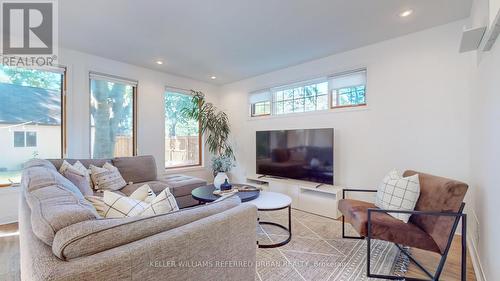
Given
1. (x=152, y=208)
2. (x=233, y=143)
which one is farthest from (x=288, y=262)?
(x=233, y=143)

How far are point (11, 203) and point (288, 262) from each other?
3.80 meters

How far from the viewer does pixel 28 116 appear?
3.23 meters

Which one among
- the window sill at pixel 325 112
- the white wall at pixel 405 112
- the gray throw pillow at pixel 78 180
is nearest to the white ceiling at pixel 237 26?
the white wall at pixel 405 112

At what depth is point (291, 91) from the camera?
13.7 feet

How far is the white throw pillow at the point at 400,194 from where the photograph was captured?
2.03 m

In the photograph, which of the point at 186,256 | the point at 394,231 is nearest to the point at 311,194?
the point at 394,231

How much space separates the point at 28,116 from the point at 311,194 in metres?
4.41

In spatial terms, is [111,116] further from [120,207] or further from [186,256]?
[186,256]

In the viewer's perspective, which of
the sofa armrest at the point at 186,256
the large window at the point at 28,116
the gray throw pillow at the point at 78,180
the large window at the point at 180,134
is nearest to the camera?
the sofa armrest at the point at 186,256

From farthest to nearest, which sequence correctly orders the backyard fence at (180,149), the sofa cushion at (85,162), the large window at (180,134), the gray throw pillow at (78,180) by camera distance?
the large window at (180,134)
the backyard fence at (180,149)
the sofa cushion at (85,162)
the gray throw pillow at (78,180)

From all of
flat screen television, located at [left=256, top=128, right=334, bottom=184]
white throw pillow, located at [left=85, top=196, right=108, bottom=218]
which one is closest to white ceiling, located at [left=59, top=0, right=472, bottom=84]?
flat screen television, located at [left=256, top=128, right=334, bottom=184]

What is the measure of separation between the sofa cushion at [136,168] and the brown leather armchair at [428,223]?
119 inches

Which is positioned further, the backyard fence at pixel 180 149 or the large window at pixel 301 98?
the backyard fence at pixel 180 149

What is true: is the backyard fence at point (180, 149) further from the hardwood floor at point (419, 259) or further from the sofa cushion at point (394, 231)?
the sofa cushion at point (394, 231)
